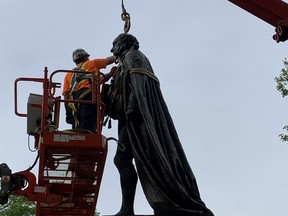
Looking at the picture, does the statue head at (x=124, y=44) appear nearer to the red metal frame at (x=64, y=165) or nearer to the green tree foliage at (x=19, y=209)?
the red metal frame at (x=64, y=165)

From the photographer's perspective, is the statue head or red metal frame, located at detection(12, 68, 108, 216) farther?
the statue head

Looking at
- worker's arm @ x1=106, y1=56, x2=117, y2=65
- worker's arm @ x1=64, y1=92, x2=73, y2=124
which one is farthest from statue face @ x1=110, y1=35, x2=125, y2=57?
worker's arm @ x1=64, y1=92, x2=73, y2=124

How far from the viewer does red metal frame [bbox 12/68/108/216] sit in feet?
30.5

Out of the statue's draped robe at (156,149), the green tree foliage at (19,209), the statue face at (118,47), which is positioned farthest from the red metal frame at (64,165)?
the green tree foliage at (19,209)

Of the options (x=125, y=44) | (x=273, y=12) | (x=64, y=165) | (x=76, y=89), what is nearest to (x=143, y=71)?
(x=125, y=44)

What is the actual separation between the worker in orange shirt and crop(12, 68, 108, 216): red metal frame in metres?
0.20

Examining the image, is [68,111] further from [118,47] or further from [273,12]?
[273,12]

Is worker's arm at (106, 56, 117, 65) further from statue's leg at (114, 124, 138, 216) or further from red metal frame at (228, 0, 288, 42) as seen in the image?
red metal frame at (228, 0, 288, 42)

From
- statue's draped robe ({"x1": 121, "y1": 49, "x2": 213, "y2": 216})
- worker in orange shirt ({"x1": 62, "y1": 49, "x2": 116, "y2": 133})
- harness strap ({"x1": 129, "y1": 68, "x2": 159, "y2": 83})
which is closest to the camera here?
statue's draped robe ({"x1": 121, "y1": 49, "x2": 213, "y2": 216})

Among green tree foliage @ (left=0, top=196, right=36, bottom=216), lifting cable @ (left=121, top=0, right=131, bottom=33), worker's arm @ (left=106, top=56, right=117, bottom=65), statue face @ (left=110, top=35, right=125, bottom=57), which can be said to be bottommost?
green tree foliage @ (left=0, top=196, right=36, bottom=216)

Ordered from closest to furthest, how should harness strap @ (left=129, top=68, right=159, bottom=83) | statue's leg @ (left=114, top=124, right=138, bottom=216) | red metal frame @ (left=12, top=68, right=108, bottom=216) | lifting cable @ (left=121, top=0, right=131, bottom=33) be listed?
red metal frame @ (left=12, top=68, right=108, bottom=216), statue's leg @ (left=114, top=124, right=138, bottom=216), harness strap @ (left=129, top=68, right=159, bottom=83), lifting cable @ (left=121, top=0, right=131, bottom=33)

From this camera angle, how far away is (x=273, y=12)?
1061cm

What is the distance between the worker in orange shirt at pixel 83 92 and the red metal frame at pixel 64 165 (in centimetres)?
20

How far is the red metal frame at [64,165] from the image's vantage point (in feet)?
30.5
